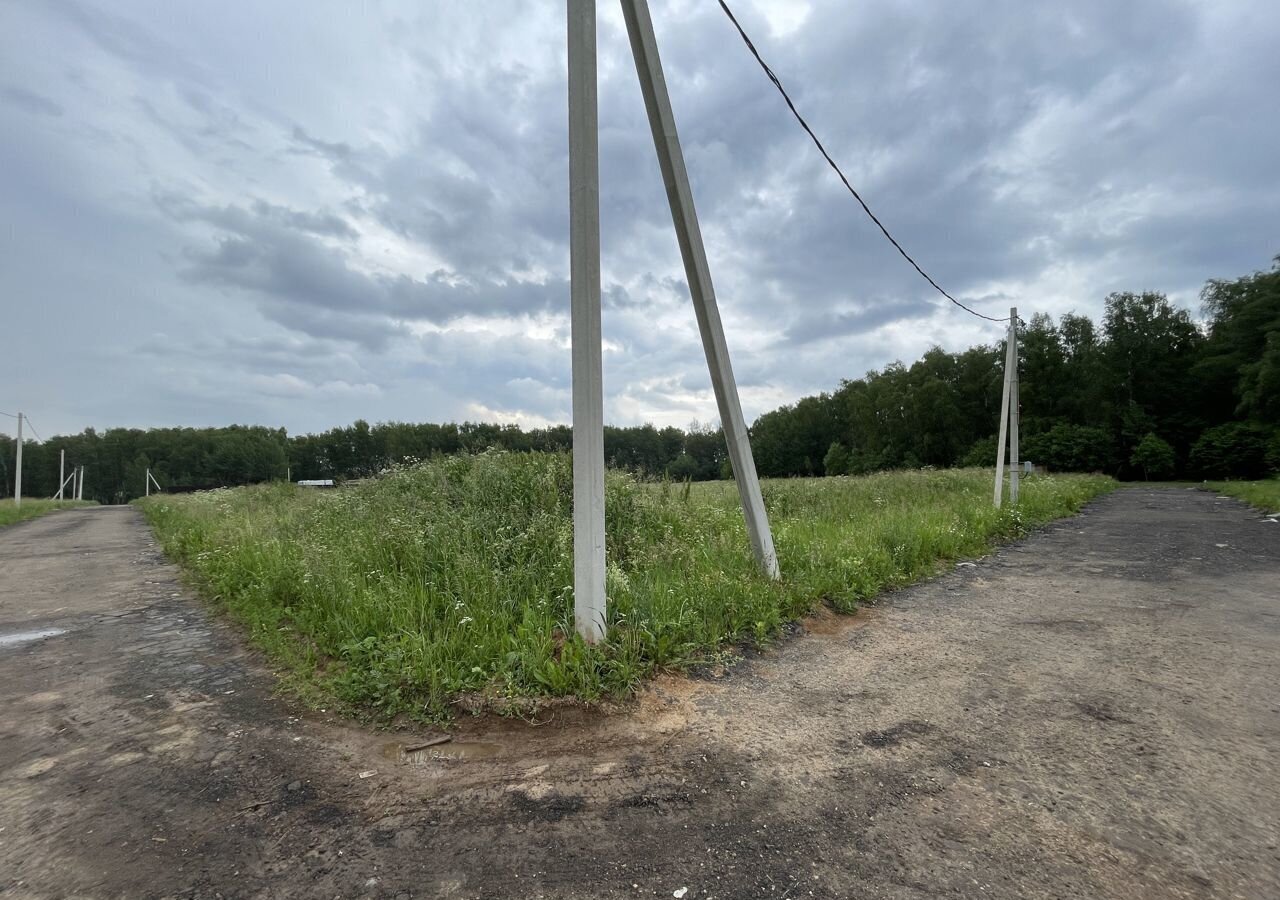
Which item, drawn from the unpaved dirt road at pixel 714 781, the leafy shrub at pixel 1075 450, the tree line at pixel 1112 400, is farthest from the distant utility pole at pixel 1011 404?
the leafy shrub at pixel 1075 450

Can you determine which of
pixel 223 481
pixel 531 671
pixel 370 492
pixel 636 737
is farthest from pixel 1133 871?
pixel 223 481

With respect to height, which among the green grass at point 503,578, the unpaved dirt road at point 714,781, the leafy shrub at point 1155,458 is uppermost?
the leafy shrub at point 1155,458

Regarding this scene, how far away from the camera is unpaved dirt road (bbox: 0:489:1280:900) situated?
1953 millimetres

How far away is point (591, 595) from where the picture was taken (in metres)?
3.69

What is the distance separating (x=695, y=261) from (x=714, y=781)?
12.3 feet

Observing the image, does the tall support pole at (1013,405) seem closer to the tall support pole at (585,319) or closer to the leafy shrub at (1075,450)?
the tall support pole at (585,319)

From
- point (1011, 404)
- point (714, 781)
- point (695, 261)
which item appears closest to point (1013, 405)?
point (1011, 404)

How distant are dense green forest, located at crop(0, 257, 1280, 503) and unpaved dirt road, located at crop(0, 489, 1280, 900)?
15.1 meters

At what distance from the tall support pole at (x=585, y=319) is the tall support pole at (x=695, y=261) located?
786 mm

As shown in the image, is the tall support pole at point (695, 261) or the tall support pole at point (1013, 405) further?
the tall support pole at point (1013, 405)

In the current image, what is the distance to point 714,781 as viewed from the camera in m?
2.51

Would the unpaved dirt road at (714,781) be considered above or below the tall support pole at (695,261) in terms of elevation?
below

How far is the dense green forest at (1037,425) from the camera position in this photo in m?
37.5

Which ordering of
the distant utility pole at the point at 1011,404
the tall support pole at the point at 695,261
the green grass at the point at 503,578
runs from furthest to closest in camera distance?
the distant utility pole at the point at 1011,404 → the tall support pole at the point at 695,261 → the green grass at the point at 503,578
